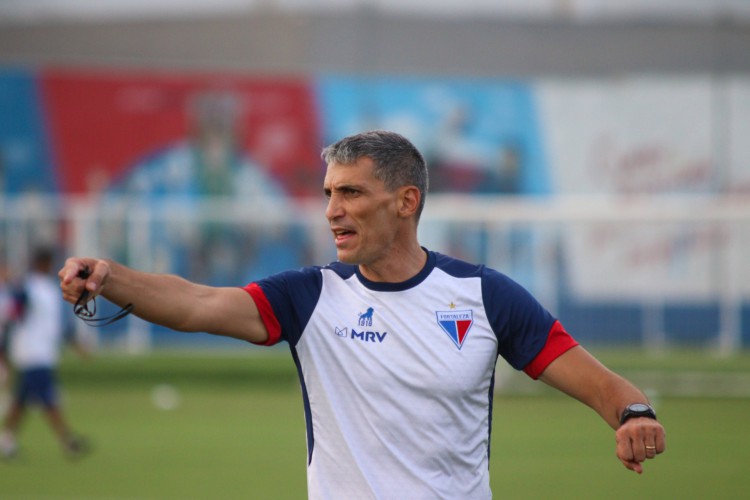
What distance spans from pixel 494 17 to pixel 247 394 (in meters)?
14.6

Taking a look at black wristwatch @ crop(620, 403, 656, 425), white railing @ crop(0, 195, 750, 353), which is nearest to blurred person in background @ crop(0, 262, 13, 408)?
white railing @ crop(0, 195, 750, 353)

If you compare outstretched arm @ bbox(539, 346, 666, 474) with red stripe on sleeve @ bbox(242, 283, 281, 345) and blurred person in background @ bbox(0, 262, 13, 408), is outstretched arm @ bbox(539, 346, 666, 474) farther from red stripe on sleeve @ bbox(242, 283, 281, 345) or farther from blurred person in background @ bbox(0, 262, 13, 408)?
blurred person in background @ bbox(0, 262, 13, 408)

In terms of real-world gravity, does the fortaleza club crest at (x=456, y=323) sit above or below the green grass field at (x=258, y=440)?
above

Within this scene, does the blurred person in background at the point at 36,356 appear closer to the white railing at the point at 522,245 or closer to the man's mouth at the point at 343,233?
the white railing at the point at 522,245

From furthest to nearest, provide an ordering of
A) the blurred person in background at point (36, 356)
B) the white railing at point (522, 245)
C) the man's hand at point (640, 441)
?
the white railing at point (522, 245) < the blurred person in background at point (36, 356) < the man's hand at point (640, 441)

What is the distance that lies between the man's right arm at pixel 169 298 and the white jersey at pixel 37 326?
1106cm

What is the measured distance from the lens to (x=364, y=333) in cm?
500

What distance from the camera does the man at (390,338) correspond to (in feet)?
16.1

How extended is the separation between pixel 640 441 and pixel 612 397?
0.89ft

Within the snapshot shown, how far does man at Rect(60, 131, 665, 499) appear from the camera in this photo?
16.1ft

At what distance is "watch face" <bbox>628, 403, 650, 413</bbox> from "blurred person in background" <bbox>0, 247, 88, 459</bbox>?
11026 millimetres

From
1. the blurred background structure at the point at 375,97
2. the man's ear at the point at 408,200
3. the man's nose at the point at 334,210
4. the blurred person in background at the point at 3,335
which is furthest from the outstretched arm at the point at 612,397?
the blurred background structure at the point at 375,97

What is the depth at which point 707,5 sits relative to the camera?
109 ft

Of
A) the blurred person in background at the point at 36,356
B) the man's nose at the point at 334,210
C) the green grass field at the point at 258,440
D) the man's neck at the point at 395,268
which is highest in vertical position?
the man's nose at the point at 334,210
